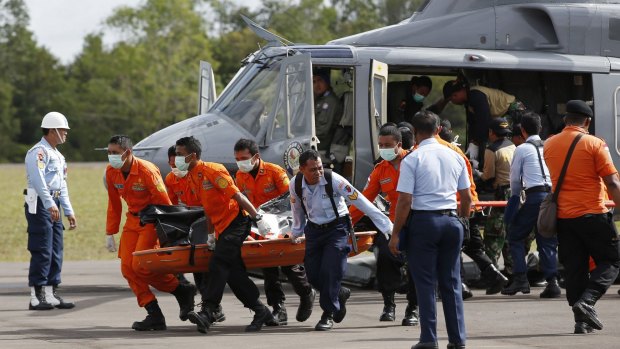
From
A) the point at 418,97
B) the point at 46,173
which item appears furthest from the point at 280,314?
the point at 418,97

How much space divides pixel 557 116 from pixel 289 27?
256 feet

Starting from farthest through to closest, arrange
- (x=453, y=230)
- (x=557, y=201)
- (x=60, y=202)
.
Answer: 1. (x=60, y=202)
2. (x=557, y=201)
3. (x=453, y=230)

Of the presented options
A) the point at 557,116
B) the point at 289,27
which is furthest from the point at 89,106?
the point at 557,116

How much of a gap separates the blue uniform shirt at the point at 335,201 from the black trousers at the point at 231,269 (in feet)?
1.76

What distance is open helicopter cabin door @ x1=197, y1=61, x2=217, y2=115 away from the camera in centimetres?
1720

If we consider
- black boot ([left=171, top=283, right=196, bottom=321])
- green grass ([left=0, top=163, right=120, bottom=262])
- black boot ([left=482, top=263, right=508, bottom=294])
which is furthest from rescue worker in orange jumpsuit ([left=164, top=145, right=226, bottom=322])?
green grass ([left=0, top=163, right=120, bottom=262])

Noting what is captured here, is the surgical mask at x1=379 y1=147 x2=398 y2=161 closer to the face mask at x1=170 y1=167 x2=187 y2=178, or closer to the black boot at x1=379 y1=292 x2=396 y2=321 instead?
the black boot at x1=379 y1=292 x2=396 y2=321

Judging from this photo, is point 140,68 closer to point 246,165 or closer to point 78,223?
point 78,223

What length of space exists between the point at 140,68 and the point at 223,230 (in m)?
80.6

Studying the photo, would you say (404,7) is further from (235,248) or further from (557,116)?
(235,248)

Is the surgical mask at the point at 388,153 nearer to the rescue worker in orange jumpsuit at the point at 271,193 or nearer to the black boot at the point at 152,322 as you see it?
the rescue worker in orange jumpsuit at the point at 271,193

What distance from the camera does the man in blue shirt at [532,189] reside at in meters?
13.2

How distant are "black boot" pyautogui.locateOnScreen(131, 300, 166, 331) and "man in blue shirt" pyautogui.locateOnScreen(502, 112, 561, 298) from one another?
416 cm

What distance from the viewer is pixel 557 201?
10445mm
